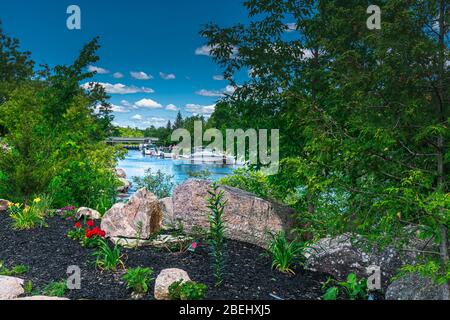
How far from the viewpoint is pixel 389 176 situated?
4684 millimetres

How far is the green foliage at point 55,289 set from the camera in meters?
5.33

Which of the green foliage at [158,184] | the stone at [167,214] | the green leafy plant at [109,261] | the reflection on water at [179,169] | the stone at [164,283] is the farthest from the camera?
the reflection on water at [179,169]

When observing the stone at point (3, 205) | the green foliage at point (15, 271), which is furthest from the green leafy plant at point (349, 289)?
the stone at point (3, 205)

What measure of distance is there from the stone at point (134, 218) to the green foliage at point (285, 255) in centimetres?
214

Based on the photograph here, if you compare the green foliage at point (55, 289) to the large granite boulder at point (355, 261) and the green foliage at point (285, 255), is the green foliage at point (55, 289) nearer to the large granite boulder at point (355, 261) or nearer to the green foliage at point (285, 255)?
the green foliage at point (285, 255)

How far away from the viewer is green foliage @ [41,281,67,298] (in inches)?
210

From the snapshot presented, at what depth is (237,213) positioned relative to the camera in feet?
24.1

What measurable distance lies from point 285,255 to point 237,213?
1.36 metres

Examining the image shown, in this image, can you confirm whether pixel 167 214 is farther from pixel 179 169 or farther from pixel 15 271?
pixel 179 169

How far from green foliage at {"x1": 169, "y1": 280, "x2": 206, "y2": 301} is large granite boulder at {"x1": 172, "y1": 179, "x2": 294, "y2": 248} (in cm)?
234

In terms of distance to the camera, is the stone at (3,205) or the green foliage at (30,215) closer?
the green foliage at (30,215)

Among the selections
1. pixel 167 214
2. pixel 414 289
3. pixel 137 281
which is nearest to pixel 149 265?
pixel 137 281

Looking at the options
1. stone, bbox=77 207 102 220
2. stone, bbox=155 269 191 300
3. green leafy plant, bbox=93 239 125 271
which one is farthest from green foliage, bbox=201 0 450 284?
stone, bbox=77 207 102 220

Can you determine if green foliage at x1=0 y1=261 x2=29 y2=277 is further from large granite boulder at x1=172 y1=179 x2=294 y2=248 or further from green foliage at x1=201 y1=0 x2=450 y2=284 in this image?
green foliage at x1=201 y1=0 x2=450 y2=284
